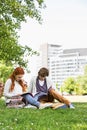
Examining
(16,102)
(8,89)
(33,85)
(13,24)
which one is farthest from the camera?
(13,24)

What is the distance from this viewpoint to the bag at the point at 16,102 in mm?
15352

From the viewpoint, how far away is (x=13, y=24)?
2931 centimetres

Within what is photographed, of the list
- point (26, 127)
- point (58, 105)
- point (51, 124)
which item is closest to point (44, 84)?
point (58, 105)

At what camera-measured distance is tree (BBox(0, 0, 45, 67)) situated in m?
28.5

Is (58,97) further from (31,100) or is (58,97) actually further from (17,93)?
(17,93)

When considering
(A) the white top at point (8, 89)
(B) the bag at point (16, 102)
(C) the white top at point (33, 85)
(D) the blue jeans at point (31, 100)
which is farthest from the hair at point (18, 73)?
(D) the blue jeans at point (31, 100)

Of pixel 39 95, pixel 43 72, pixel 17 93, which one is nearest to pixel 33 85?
pixel 39 95

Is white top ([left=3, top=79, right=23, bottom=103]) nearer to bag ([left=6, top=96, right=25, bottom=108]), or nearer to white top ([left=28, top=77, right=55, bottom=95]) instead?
bag ([left=6, top=96, right=25, bottom=108])

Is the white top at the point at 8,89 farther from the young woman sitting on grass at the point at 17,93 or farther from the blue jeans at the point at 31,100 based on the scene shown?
the blue jeans at the point at 31,100

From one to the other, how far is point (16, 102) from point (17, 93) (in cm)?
39

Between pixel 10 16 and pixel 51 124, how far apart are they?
20615 millimetres

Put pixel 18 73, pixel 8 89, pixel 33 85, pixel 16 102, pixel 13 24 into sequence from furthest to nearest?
pixel 13 24, pixel 33 85, pixel 8 89, pixel 16 102, pixel 18 73

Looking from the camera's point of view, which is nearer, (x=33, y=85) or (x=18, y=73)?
(x=18, y=73)

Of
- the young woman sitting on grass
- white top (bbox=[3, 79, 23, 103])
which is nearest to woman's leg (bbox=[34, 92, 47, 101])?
the young woman sitting on grass
